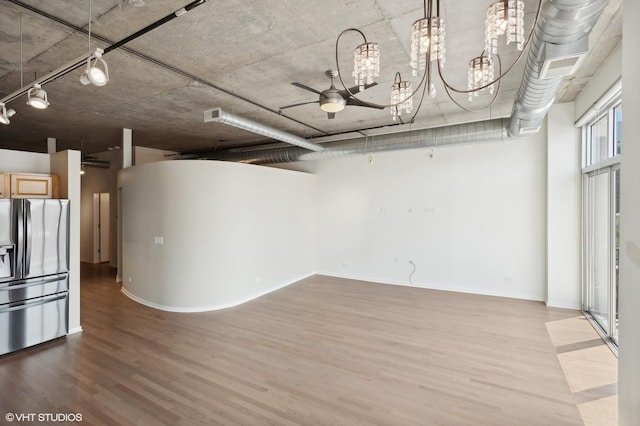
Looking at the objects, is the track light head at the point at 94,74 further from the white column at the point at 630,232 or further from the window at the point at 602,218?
the window at the point at 602,218

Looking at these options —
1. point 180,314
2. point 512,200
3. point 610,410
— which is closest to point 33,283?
point 180,314

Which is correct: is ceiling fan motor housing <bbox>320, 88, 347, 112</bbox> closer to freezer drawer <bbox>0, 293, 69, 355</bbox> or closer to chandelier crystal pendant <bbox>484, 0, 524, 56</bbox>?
chandelier crystal pendant <bbox>484, 0, 524, 56</bbox>

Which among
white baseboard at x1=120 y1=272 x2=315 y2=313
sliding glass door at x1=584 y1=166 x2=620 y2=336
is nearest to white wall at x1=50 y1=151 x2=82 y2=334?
white baseboard at x1=120 y1=272 x2=315 y2=313

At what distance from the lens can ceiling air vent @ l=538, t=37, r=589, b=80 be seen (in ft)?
6.99

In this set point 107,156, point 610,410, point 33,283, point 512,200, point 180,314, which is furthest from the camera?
point 107,156

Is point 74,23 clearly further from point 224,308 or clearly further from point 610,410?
point 610,410

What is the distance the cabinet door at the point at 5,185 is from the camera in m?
3.72

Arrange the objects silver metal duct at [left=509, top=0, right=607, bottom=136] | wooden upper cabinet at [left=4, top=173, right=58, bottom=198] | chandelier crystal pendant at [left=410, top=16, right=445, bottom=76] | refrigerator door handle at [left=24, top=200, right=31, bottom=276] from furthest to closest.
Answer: wooden upper cabinet at [left=4, top=173, right=58, bottom=198], refrigerator door handle at [left=24, top=200, right=31, bottom=276], silver metal duct at [left=509, top=0, right=607, bottom=136], chandelier crystal pendant at [left=410, top=16, right=445, bottom=76]

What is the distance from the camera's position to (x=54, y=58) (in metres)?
3.22

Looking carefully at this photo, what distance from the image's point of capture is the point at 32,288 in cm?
371

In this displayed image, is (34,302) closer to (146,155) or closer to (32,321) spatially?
(32,321)

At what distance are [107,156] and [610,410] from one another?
1126 cm

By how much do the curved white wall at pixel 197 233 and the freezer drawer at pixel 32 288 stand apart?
4.48 ft

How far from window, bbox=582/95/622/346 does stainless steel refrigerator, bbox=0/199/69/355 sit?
720cm
